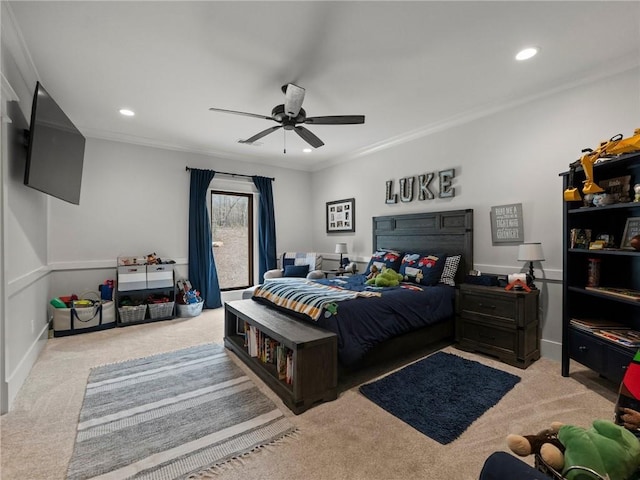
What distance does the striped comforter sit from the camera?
258 centimetres

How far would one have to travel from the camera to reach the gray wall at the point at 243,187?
2500mm

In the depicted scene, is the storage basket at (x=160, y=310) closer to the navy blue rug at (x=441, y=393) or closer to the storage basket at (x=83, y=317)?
the storage basket at (x=83, y=317)

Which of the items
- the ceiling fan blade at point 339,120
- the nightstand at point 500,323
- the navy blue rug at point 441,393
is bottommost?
the navy blue rug at point 441,393

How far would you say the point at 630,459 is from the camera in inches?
31.6

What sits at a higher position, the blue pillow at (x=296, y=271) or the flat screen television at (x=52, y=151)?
the flat screen television at (x=52, y=151)

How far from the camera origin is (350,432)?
191cm

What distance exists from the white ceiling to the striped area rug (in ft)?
8.97

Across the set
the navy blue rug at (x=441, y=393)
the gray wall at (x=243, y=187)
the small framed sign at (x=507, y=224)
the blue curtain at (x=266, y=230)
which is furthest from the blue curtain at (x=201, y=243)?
the small framed sign at (x=507, y=224)

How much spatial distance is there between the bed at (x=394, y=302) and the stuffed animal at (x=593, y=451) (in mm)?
1583

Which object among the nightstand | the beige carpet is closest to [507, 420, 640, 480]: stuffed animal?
the beige carpet

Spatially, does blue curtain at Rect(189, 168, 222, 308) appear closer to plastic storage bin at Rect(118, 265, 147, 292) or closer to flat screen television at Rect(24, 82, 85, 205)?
plastic storage bin at Rect(118, 265, 147, 292)

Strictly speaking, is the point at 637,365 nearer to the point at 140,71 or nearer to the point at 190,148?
the point at 140,71

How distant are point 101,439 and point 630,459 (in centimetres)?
250

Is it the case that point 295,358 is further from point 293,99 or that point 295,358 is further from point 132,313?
point 132,313
